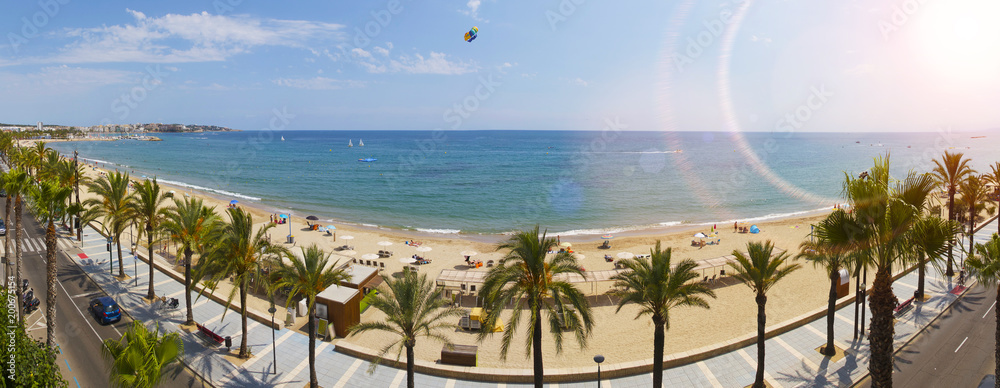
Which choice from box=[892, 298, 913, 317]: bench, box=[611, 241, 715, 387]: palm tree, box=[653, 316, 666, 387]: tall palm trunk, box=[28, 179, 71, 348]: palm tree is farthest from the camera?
box=[892, 298, 913, 317]: bench

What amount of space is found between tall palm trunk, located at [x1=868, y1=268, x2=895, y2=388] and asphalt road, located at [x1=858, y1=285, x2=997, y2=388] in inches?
177

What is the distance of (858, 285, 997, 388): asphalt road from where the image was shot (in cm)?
1570

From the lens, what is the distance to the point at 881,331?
11.8 m

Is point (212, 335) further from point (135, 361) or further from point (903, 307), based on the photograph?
point (903, 307)

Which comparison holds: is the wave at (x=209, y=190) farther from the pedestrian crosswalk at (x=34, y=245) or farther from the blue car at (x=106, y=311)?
the blue car at (x=106, y=311)

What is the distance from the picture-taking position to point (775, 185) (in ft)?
268

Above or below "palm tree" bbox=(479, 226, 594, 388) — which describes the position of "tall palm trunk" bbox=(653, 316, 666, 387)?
below

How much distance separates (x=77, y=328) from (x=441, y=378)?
15.9 m

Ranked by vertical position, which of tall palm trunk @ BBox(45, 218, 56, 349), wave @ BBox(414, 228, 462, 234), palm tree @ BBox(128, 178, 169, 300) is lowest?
wave @ BBox(414, 228, 462, 234)

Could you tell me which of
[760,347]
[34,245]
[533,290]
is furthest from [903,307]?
[34,245]

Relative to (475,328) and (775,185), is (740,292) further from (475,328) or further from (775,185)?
(775,185)

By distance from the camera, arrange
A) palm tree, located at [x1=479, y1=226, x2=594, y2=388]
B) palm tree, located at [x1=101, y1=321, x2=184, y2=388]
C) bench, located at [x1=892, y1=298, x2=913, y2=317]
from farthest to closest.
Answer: bench, located at [x1=892, y1=298, x2=913, y2=317] < palm tree, located at [x1=479, y1=226, x2=594, y2=388] < palm tree, located at [x1=101, y1=321, x2=184, y2=388]

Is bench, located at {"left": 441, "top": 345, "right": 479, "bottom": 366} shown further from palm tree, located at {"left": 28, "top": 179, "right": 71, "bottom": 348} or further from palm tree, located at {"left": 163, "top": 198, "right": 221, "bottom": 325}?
palm tree, located at {"left": 28, "top": 179, "right": 71, "bottom": 348}

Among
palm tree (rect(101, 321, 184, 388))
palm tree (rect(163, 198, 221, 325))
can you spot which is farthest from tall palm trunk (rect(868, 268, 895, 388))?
palm tree (rect(163, 198, 221, 325))
